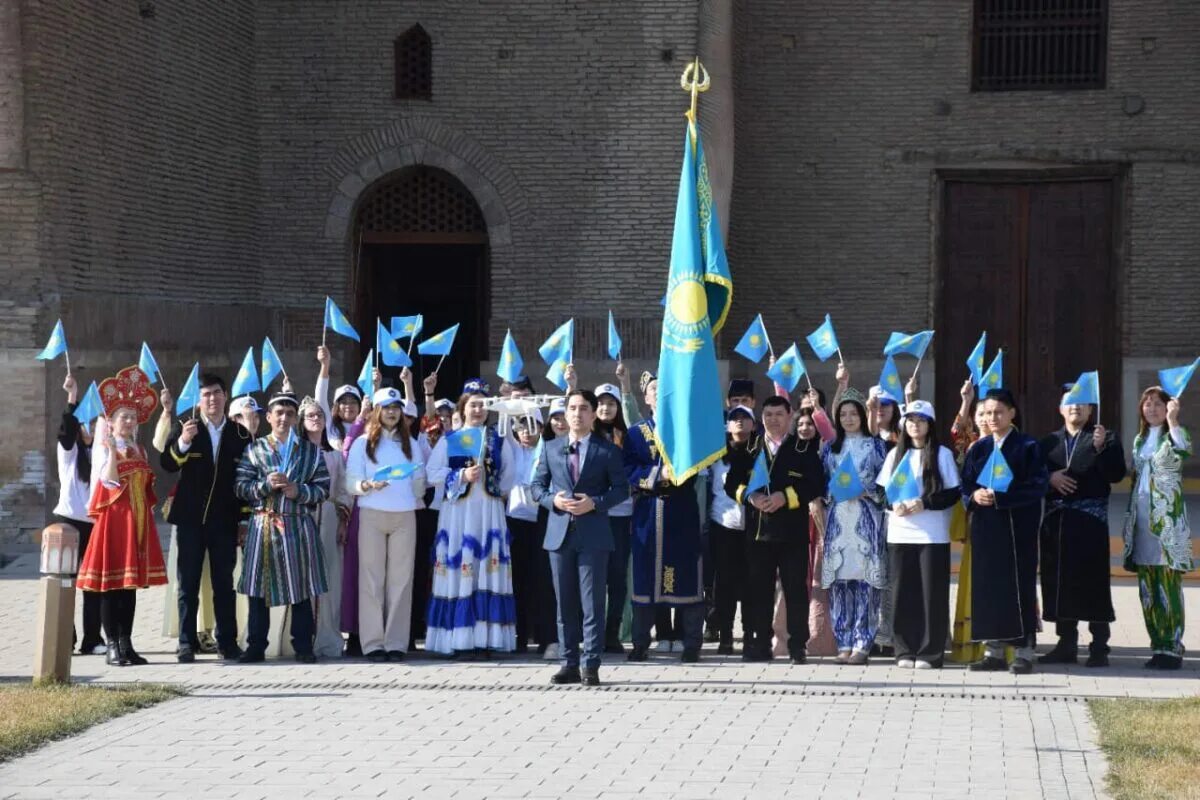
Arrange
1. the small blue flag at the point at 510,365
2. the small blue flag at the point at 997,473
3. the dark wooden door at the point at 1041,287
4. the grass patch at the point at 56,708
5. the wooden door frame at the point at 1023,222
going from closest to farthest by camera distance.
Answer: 1. the grass patch at the point at 56,708
2. the small blue flag at the point at 997,473
3. the small blue flag at the point at 510,365
4. the wooden door frame at the point at 1023,222
5. the dark wooden door at the point at 1041,287

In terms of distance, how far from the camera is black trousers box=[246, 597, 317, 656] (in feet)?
38.5

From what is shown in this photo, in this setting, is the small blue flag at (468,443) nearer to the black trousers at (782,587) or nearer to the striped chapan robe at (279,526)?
the striped chapan robe at (279,526)

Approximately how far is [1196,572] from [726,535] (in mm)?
5614

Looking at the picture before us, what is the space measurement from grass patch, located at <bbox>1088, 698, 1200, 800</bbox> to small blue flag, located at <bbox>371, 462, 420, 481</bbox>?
4.12m

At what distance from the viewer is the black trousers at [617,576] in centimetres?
1188

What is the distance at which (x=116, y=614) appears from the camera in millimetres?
11570

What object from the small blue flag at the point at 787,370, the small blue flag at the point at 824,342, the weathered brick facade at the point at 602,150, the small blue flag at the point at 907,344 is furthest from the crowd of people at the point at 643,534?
the weathered brick facade at the point at 602,150

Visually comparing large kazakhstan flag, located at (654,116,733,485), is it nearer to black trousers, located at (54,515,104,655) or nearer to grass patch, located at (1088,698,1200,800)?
grass patch, located at (1088,698,1200,800)

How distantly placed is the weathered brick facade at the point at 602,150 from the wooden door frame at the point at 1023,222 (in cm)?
9

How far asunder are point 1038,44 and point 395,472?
13.6 metres

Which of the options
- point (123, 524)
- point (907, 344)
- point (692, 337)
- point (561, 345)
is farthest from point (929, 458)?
point (123, 524)

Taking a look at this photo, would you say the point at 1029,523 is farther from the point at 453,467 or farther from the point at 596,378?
the point at 596,378

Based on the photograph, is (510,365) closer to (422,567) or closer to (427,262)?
(422,567)

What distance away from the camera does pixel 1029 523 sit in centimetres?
1153
